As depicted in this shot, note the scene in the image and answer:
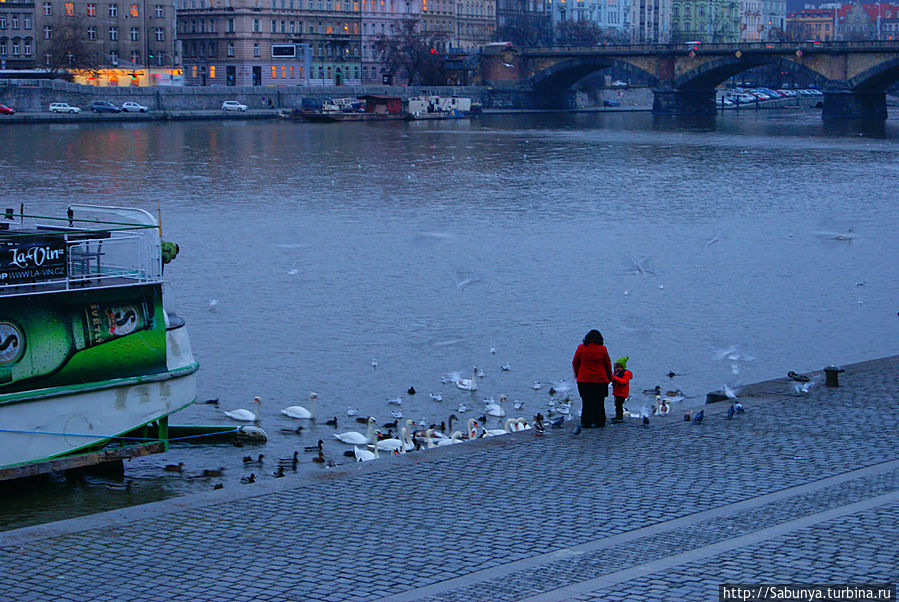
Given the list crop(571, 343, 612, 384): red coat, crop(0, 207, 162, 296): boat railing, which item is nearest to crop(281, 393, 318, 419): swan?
crop(0, 207, 162, 296): boat railing

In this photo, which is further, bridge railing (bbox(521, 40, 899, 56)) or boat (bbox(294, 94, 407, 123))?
boat (bbox(294, 94, 407, 123))

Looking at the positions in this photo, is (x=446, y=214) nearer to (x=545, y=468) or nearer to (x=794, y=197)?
(x=794, y=197)

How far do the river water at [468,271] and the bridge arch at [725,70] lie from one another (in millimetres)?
35173

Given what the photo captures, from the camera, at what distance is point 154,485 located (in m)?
11.9

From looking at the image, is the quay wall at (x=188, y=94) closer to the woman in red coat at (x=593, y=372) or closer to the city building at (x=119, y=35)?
the city building at (x=119, y=35)

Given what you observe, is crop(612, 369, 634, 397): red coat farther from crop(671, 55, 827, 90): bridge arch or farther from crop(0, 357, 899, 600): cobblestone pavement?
crop(671, 55, 827, 90): bridge arch

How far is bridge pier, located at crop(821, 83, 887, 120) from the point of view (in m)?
84.2

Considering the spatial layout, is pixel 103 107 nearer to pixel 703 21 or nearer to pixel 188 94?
pixel 188 94

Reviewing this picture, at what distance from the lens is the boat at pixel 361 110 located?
82.0m

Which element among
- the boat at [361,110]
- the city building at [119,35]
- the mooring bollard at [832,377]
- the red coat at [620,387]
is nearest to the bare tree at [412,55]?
the boat at [361,110]

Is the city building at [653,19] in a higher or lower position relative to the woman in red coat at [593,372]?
higher

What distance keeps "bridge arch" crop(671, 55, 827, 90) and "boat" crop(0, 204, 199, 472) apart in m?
78.4

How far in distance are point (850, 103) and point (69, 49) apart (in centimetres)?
4909

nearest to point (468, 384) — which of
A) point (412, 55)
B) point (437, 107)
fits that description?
point (437, 107)
